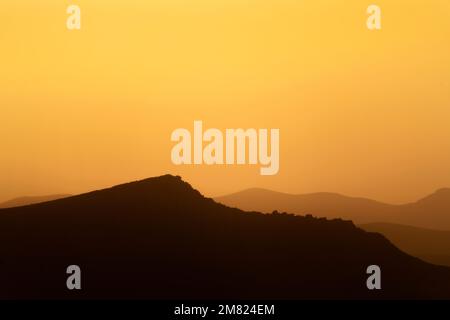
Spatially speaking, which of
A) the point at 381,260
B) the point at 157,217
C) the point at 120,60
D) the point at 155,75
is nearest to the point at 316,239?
the point at 381,260

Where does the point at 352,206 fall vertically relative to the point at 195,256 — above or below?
above

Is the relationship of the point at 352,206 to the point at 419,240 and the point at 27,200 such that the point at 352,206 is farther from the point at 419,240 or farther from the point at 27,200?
the point at 27,200

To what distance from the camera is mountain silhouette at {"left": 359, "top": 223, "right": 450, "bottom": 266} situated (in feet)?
10.7

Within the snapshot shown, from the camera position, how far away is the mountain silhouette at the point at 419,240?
325 cm

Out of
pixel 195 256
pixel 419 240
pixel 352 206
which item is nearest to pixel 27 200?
pixel 195 256

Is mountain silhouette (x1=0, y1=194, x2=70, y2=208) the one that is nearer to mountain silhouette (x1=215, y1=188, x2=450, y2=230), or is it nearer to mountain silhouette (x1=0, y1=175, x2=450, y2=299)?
mountain silhouette (x1=0, y1=175, x2=450, y2=299)

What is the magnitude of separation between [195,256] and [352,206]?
38.0 inches

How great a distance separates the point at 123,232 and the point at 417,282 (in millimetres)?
1742

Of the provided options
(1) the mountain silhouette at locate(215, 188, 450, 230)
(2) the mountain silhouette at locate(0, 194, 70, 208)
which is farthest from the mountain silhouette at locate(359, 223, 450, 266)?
(2) the mountain silhouette at locate(0, 194, 70, 208)

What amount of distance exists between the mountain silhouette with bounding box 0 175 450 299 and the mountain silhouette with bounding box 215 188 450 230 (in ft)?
0.19

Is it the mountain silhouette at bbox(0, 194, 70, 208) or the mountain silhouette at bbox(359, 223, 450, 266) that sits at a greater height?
the mountain silhouette at bbox(0, 194, 70, 208)

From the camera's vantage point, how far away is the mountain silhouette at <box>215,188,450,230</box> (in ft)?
10.7

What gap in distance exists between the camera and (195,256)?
10.7ft

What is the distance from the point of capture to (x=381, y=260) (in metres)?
3.23
